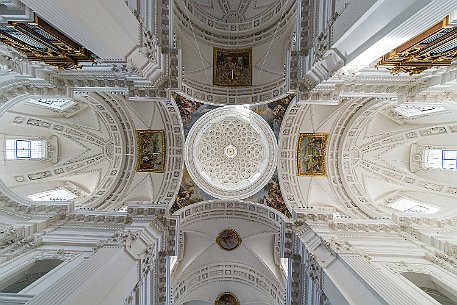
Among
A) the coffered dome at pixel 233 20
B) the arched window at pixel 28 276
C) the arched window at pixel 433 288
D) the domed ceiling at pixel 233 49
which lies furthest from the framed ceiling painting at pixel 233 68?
the arched window at pixel 433 288

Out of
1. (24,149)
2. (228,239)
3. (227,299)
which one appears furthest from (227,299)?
(24,149)

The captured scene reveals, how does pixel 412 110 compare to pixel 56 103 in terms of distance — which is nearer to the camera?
pixel 412 110

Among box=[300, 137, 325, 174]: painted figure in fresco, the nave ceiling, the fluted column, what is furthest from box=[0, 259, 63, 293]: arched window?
box=[300, 137, 325, 174]: painted figure in fresco

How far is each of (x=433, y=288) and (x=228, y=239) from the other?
10998 millimetres

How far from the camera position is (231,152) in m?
20.7

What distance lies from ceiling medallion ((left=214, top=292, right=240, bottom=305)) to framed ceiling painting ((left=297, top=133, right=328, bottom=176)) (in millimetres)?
8138

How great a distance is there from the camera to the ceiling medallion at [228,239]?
19.5 meters

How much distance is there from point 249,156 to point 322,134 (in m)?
4.39

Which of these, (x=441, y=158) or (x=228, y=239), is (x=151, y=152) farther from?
(x=441, y=158)

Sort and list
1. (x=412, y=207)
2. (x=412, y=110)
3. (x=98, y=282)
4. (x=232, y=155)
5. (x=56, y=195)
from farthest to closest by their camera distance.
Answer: (x=232, y=155) < (x=56, y=195) < (x=412, y=110) < (x=412, y=207) < (x=98, y=282)

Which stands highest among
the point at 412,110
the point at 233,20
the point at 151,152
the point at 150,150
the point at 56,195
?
the point at 233,20

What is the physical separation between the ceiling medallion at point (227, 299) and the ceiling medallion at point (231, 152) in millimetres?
6177

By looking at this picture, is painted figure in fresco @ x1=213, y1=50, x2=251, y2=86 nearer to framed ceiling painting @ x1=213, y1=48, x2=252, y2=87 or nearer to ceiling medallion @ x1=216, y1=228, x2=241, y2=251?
framed ceiling painting @ x1=213, y1=48, x2=252, y2=87

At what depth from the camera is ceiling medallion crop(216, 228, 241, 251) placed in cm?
1945
